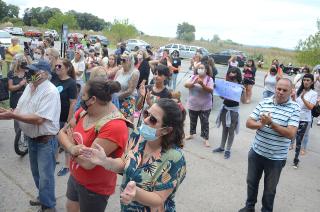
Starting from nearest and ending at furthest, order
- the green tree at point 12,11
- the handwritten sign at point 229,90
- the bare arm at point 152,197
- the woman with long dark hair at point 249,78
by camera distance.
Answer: the bare arm at point 152,197 < the handwritten sign at point 229,90 < the woman with long dark hair at point 249,78 < the green tree at point 12,11

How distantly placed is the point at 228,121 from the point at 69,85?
10.3 ft

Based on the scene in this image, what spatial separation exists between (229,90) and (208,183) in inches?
72.8

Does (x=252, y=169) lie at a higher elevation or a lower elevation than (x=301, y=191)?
higher

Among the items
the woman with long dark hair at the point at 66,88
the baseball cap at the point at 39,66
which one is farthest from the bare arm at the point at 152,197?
the woman with long dark hair at the point at 66,88

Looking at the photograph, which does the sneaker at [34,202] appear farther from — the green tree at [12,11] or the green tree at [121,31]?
the green tree at [12,11]

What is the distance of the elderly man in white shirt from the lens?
3.38 m

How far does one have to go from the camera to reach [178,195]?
470 cm

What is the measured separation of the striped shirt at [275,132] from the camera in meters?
3.77

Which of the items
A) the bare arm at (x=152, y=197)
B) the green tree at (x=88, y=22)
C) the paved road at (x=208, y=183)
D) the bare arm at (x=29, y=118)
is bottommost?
the paved road at (x=208, y=183)

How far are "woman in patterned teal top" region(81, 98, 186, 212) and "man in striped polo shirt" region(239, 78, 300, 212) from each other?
1750 millimetres

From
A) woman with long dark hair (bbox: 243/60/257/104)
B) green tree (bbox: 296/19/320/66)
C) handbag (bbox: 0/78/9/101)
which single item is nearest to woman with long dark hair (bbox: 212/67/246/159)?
handbag (bbox: 0/78/9/101)

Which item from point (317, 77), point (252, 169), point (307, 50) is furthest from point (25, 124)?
point (307, 50)

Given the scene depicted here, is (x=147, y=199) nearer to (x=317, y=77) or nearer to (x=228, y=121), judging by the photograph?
(x=228, y=121)

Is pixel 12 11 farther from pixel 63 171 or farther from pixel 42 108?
pixel 42 108
